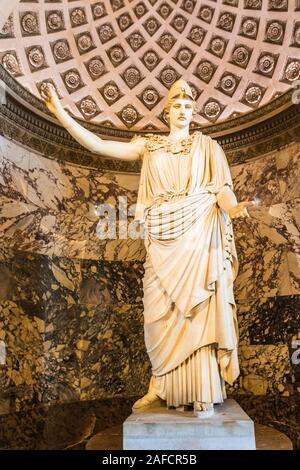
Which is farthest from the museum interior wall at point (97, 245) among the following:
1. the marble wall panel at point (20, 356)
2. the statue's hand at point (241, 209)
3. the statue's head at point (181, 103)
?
the statue's hand at point (241, 209)

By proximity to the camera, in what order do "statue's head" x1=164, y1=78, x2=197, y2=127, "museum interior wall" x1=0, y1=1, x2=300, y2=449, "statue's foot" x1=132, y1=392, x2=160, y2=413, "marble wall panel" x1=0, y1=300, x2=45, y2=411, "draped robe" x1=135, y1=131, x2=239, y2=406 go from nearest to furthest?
"draped robe" x1=135, y1=131, x2=239, y2=406 → "statue's foot" x1=132, y1=392, x2=160, y2=413 → "statue's head" x1=164, y1=78, x2=197, y2=127 → "marble wall panel" x1=0, y1=300, x2=45, y2=411 → "museum interior wall" x1=0, y1=1, x2=300, y2=449

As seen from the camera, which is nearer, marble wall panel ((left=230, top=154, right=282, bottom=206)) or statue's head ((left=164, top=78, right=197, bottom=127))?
statue's head ((left=164, top=78, right=197, bottom=127))

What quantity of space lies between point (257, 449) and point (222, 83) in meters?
4.20

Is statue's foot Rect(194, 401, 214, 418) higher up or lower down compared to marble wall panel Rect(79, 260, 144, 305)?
lower down

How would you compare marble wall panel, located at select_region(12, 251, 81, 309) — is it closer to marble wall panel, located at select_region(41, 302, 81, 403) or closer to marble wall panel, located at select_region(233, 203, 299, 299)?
marble wall panel, located at select_region(41, 302, 81, 403)

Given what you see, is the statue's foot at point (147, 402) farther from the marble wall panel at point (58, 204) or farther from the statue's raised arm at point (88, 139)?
the marble wall panel at point (58, 204)

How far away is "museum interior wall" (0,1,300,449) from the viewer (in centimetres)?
380

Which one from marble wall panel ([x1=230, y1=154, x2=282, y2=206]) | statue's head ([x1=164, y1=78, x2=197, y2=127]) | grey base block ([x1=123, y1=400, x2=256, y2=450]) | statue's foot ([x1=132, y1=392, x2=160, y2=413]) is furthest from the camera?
marble wall panel ([x1=230, y1=154, x2=282, y2=206])

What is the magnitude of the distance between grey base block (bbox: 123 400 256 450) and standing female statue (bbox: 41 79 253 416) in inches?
5.4

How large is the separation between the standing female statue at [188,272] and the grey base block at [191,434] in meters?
0.14

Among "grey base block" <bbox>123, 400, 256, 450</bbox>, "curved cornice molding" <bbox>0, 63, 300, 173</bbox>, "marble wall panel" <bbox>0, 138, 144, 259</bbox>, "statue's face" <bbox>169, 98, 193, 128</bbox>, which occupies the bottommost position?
"grey base block" <bbox>123, 400, 256, 450</bbox>

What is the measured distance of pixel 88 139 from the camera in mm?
2982

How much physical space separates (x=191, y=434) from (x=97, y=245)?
273cm

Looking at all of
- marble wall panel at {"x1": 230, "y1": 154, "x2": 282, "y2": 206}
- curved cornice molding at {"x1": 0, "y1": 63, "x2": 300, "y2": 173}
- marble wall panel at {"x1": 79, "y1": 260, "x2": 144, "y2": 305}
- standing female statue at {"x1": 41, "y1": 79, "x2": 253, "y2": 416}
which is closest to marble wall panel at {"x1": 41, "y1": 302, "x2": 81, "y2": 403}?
marble wall panel at {"x1": 79, "y1": 260, "x2": 144, "y2": 305}
